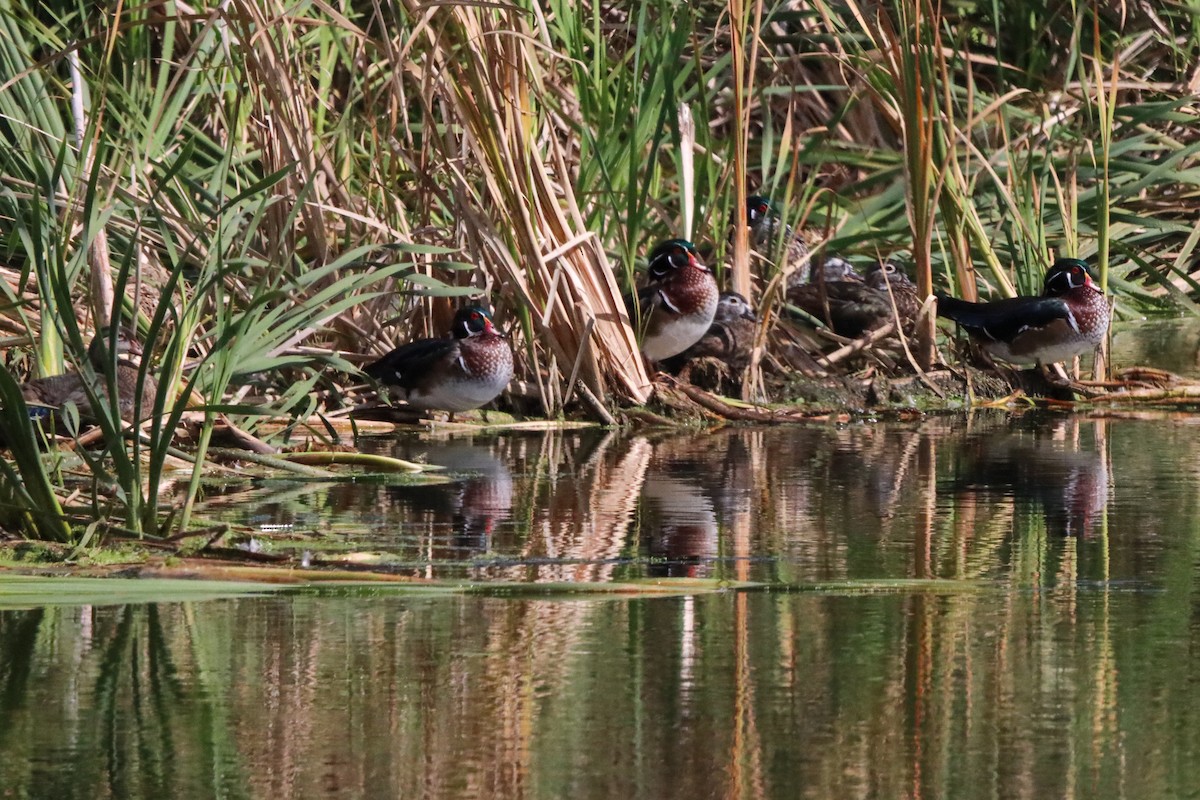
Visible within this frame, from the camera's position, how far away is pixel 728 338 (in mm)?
8320

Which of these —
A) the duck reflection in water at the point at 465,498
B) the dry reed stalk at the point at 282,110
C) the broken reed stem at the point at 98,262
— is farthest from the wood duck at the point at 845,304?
the broken reed stem at the point at 98,262

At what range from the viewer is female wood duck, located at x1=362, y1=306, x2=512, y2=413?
7.05 metres

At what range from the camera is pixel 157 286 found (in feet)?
25.0

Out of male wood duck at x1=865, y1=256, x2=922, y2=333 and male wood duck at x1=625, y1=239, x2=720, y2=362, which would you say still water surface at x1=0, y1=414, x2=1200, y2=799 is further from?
male wood duck at x1=865, y1=256, x2=922, y2=333

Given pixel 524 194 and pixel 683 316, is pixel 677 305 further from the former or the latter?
pixel 524 194

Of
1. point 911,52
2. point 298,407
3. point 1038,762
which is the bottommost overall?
point 1038,762

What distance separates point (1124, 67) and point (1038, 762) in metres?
10.2

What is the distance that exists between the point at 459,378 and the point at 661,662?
141 inches

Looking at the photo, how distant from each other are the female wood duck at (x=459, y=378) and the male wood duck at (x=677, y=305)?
0.78 metres

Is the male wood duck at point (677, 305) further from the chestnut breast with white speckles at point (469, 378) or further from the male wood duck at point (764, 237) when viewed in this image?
the male wood duck at point (764, 237)

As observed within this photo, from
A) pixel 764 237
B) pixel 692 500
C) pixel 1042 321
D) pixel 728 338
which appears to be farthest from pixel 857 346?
pixel 692 500

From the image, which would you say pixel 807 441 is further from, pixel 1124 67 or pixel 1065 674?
pixel 1124 67

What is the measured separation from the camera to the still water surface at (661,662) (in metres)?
2.81

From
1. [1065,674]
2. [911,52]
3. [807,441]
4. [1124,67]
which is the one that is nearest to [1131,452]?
[807,441]
